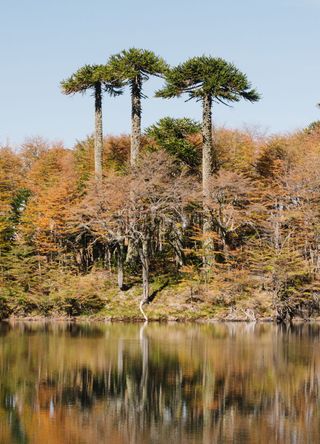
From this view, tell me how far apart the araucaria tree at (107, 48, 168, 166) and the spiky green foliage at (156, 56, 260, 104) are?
1.61 m

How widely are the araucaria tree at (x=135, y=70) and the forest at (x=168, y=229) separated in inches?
3.3

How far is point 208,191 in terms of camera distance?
44.0 metres

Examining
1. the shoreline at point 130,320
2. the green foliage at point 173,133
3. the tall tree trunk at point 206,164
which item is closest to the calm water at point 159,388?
the shoreline at point 130,320

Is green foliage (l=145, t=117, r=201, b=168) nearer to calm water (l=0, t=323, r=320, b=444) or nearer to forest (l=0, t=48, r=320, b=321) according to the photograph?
forest (l=0, t=48, r=320, b=321)

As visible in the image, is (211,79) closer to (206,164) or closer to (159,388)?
(206,164)

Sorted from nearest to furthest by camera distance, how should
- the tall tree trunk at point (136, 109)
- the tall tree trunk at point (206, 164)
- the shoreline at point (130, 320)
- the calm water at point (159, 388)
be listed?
the calm water at point (159, 388) → the shoreline at point (130, 320) → the tall tree trunk at point (206, 164) → the tall tree trunk at point (136, 109)

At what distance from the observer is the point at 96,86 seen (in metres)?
50.7

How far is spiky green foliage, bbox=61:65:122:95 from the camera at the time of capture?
48.4 m

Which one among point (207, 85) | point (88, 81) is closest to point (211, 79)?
point (207, 85)

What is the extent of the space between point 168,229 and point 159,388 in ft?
94.9

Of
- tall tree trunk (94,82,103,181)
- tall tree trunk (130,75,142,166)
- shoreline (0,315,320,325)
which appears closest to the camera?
shoreline (0,315,320,325)

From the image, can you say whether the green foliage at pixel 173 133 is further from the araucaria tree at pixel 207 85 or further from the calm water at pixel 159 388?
the calm water at pixel 159 388

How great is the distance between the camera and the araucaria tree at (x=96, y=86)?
48.4 metres

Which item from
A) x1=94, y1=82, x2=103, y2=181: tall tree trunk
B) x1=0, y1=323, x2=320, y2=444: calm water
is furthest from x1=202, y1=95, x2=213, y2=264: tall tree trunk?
x1=0, y1=323, x2=320, y2=444: calm water
